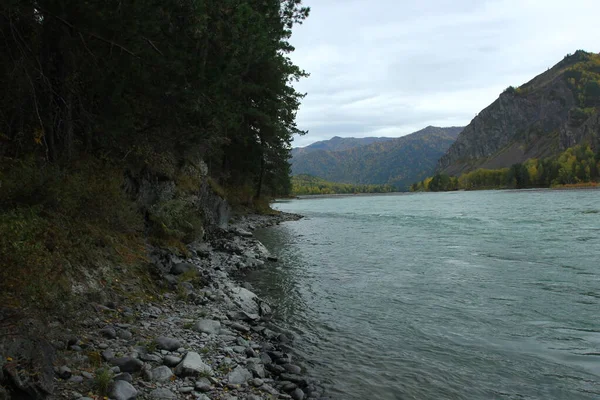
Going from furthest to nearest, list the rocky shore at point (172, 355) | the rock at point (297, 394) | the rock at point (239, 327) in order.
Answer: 1. the rock at point (239, 327)
2. the rock at point (297, 394)
3. the rocky shore at point (172, 355)

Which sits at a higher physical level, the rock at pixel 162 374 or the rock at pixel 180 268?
the rock at pixel 180 268

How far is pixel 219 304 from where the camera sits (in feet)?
37.1

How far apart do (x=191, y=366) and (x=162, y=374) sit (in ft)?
1.74

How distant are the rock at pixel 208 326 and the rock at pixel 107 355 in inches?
99.9

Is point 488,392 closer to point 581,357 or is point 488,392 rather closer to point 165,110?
point 581,357

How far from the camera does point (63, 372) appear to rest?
5293mm

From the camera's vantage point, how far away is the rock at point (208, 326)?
8812 mm

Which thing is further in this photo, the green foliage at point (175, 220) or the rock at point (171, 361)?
the green foliage at point (175, 220)

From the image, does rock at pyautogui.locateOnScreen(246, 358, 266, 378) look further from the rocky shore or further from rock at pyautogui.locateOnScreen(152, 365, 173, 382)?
rock at pyautogui.locateOnScreen(152, 365, 173, 382)

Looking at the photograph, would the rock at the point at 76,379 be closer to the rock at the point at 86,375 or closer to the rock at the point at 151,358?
the rock at the point at 86,375

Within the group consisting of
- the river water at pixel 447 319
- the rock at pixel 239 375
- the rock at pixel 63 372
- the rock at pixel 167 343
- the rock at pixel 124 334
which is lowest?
the river water at pixel 447 319

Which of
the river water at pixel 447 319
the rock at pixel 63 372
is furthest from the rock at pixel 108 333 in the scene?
the river water at pixel 447 319

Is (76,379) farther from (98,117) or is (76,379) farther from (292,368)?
(98,117)

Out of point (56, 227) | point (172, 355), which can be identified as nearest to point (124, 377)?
point (172, 355)
